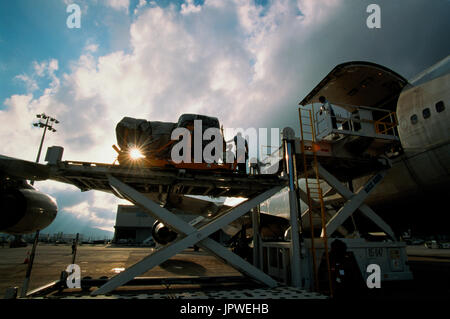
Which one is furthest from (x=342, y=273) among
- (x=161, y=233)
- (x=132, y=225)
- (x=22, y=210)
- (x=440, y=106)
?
(x=132, y=225)

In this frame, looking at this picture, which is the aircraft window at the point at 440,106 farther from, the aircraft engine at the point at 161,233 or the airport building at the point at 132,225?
the airport building at the point at 132,225

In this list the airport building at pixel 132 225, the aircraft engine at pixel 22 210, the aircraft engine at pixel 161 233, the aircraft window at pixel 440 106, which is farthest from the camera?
the airport building at pixel 132 225

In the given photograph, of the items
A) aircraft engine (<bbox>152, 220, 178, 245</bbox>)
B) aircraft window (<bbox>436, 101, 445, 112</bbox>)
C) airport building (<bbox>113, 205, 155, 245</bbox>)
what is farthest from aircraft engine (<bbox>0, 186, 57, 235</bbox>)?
airport building (<bbox>113, 205, 155, 245</bbox>)

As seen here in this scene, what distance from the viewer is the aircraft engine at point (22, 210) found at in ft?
22.1

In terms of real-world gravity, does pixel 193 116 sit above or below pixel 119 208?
below

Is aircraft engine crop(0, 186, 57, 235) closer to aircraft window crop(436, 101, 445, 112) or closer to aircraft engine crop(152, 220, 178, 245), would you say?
aircraft engine crop(152, 220, 178, 245)

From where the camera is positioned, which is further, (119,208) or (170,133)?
(119,208)

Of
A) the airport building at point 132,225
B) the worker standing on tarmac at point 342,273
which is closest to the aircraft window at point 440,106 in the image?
the worker standing on tarmac at point 342,273
